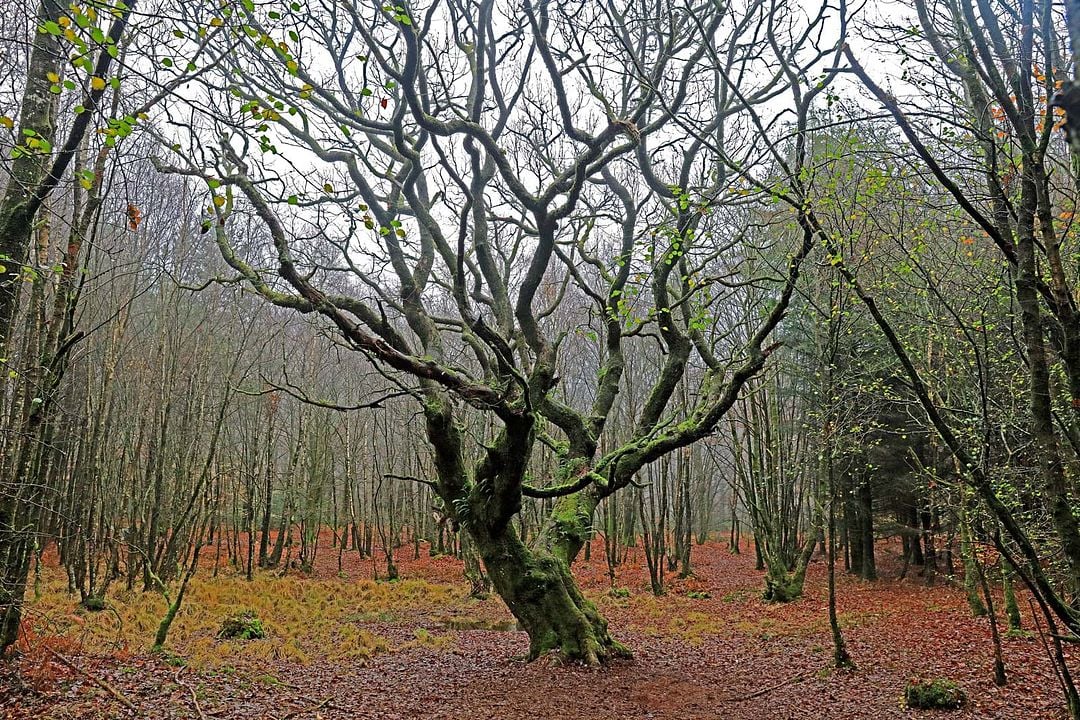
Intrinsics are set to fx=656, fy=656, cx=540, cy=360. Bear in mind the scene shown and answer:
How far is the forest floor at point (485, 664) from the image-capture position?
19.8 feet

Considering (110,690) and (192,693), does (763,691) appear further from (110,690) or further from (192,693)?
(110,690)

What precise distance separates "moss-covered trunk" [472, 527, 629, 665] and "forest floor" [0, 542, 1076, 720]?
0.30 metres

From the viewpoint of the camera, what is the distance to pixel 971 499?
7512 millimetres

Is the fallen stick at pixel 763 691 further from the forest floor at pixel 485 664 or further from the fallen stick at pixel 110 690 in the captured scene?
the fallen stick at pixel 110 690

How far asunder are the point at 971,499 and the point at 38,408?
931 centimetres

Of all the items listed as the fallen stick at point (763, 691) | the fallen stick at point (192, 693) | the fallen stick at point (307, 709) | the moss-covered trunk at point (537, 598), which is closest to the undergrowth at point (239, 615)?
the fallen stick at point (192, 693)

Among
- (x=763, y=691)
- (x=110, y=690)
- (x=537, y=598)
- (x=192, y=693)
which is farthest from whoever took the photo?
(x=537, y=598)

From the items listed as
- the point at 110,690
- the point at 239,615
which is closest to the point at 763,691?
the point at 110,690

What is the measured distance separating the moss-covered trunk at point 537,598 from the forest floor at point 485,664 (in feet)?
0.99

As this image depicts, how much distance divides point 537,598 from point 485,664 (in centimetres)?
126

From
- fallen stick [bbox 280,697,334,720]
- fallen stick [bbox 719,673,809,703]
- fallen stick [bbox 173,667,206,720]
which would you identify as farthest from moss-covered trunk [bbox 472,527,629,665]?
fallen stick [bbox 173,667,206,720]

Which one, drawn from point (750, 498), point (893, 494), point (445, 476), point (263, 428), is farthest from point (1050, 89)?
point (263, 428)

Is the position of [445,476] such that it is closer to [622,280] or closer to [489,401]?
[489,401]

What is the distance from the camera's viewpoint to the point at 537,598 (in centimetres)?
798
